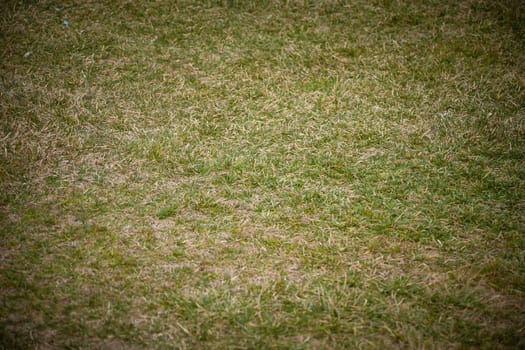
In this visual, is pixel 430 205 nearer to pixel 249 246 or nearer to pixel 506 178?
pixel 506 178

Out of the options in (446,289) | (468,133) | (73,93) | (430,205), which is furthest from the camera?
(73,93)

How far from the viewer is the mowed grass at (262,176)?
2791 millimetres

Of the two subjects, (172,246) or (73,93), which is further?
(73,93)

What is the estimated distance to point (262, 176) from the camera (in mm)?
3697

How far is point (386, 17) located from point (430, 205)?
2888mm

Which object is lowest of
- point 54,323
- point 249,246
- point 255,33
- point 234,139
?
point 54,323

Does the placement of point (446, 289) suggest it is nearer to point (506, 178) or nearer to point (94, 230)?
point (506, 178)

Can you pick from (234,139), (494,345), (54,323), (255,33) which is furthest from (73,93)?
(494,345)

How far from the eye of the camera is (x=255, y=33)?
529 cm

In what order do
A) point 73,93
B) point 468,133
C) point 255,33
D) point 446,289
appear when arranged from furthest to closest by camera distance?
point 255,33, point 73,93, point 468,133, point 446,289

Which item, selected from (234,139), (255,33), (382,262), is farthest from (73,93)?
(382,262)

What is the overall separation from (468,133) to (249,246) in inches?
84.4

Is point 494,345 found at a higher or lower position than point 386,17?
lower

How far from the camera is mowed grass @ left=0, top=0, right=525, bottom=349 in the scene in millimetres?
2791
